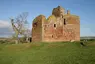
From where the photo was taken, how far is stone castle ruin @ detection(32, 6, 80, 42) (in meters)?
47.1

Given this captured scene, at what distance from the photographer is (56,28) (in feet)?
157

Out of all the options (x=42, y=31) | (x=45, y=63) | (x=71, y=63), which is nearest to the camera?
(x=71, y=63)

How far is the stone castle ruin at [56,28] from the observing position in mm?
47125

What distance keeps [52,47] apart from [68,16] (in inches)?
713

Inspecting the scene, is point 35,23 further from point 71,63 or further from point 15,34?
point 71,63

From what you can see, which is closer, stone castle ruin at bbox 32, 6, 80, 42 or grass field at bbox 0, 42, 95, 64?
grass field at bbox 0, 42, 95, 64

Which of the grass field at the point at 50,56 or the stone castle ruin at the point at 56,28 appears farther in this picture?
the stone castle ruin at the point at 56,28

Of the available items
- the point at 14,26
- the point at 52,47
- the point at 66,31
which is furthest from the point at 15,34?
the point at 52,47

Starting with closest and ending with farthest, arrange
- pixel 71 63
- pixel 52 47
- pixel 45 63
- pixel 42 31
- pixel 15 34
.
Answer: pixel 71 63, pixel 45 63, pixel 52 47, pixel 42 31, pixel 15 34

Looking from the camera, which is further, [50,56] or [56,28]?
[56,28]

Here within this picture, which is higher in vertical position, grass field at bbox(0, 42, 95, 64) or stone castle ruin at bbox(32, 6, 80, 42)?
stone castle ruin at bbox(32, 6, 80, 42)

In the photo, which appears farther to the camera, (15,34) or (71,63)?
(15,34)

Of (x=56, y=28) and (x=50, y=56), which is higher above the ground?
(x=56, y=28)

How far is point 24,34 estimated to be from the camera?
177 ft
